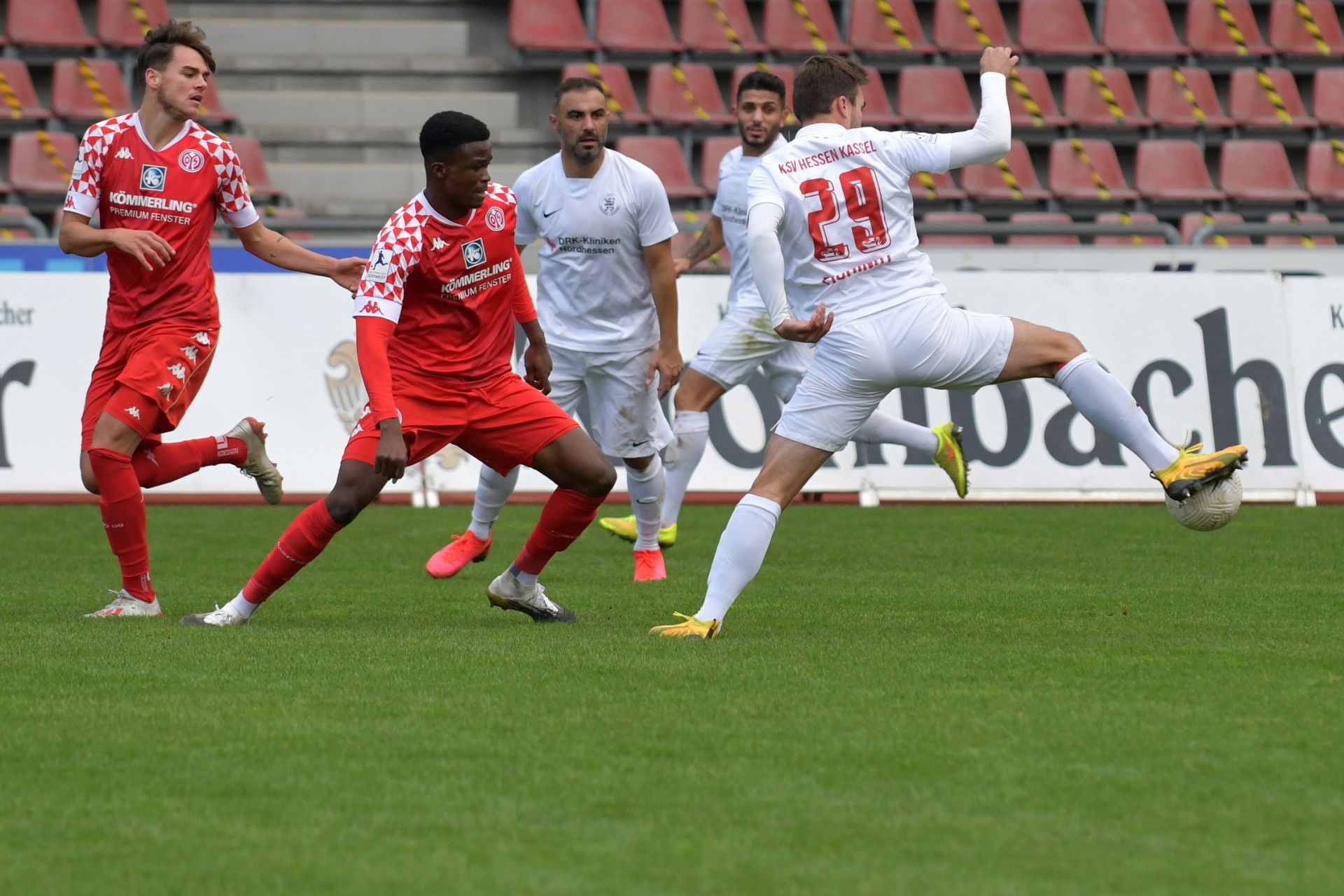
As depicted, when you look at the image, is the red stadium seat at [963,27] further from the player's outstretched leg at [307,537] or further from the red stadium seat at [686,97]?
the player's outstretched leg at [307,537]

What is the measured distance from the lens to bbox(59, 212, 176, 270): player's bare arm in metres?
6.61

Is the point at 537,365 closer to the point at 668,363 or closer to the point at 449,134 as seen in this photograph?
the point at 668,363

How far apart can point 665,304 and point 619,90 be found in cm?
995

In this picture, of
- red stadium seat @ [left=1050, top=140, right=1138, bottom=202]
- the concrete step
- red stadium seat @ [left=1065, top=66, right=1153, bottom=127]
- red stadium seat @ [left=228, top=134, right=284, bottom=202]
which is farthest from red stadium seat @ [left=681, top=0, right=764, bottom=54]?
red stadium seat @ [left=228, top=134, right=284, bottom=202]

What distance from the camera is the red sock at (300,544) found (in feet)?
21.0

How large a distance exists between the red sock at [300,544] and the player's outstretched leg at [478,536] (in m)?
1.80

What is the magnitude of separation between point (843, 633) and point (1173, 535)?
427 cm

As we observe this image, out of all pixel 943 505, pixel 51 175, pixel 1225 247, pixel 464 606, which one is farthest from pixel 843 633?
pixel 51 175

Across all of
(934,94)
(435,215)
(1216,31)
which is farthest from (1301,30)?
(435,215)

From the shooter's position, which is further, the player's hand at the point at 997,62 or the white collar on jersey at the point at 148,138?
the white collar on jersey at the point at 148,138

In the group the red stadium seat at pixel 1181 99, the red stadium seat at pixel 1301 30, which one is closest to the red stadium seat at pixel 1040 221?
the red stadium seat at pixel 1181 99

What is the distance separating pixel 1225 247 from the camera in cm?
1338

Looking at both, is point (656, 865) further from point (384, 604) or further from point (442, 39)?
point (442, 39)

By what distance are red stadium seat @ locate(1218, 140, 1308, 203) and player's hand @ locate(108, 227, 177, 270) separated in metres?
13.6
